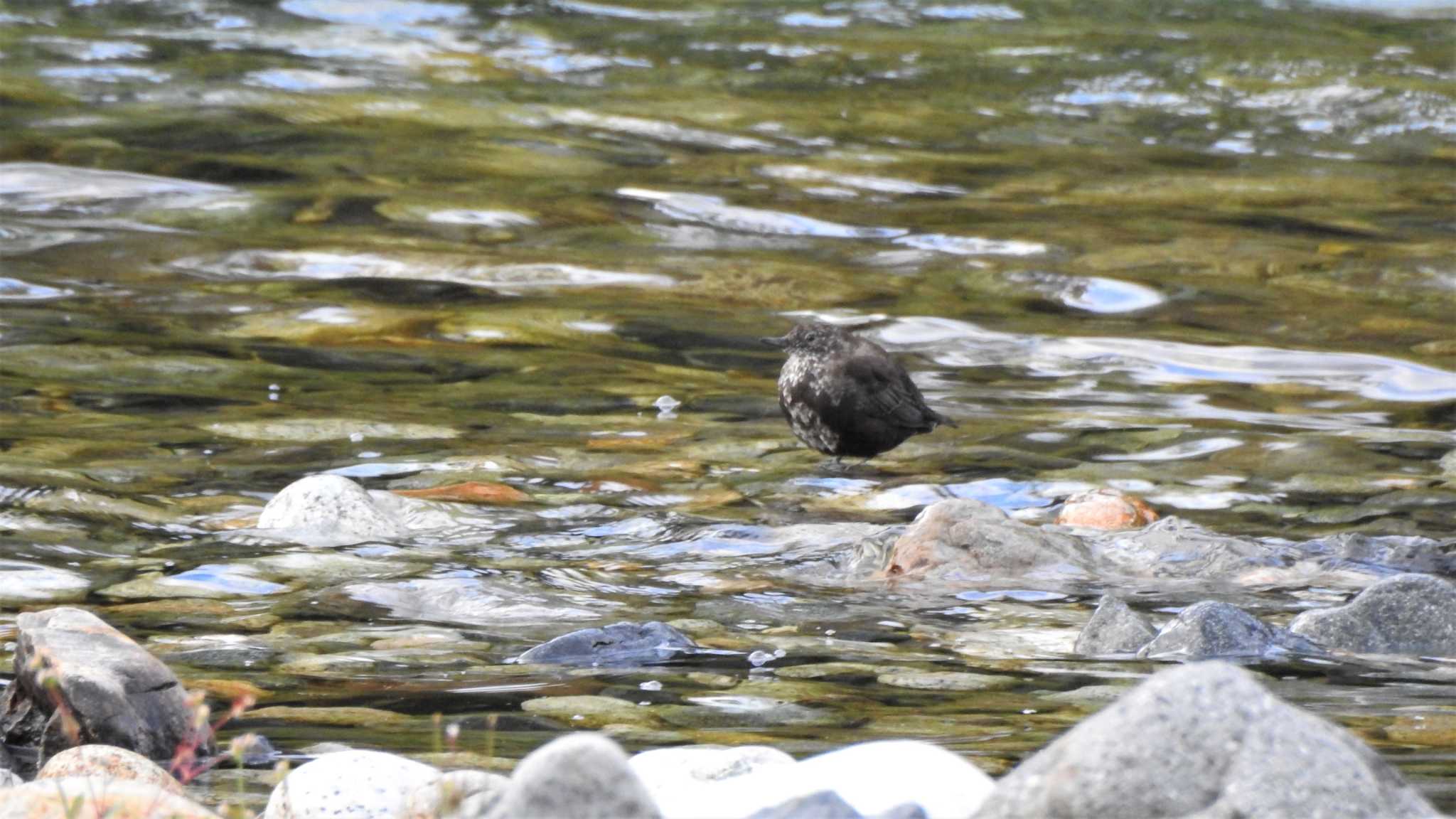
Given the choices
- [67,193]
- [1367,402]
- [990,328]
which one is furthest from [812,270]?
[67,193]

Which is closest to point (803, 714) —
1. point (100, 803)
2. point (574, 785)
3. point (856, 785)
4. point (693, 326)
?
point (856, 785)

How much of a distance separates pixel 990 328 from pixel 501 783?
9155 mm

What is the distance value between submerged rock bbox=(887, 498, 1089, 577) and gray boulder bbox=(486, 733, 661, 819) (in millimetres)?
4425

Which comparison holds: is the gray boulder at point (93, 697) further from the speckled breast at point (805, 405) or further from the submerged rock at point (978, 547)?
the speckled breast at point (805, 405)

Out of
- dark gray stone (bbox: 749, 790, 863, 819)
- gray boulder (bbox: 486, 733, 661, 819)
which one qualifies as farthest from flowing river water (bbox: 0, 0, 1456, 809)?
gray boulder (bbox: 486, 733, 661, 819)

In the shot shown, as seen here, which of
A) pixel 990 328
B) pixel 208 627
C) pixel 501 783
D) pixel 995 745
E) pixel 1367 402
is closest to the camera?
pixel 501 783

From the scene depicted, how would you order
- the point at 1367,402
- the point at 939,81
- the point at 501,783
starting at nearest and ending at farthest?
the point at 501,783 < the point at 1367,402 < the point at 939,81

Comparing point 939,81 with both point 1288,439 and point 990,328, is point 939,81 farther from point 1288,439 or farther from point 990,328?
point 1288,439

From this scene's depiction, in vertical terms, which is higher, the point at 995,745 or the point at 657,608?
the point at 995,745

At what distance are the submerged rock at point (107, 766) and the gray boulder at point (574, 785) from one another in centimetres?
172

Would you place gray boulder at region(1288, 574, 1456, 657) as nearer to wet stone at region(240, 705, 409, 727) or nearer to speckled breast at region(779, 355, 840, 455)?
wet stone at region(240, 705, 409, 727)

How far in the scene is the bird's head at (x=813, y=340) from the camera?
32.1ft

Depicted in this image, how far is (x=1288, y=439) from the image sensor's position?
998 centimetres

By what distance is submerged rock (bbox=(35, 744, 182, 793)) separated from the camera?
4445 millimetres
